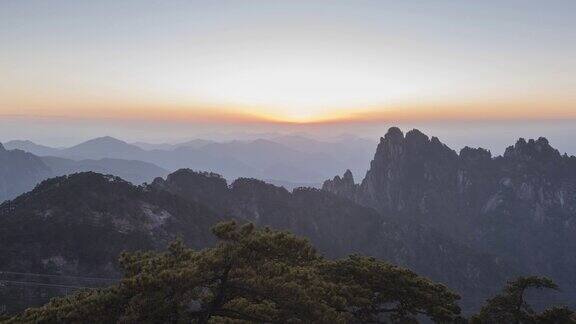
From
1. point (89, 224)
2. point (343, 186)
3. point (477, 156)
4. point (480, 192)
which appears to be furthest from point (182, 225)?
point (477, 156)

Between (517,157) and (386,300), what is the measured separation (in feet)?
665

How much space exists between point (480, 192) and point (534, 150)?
3208 centimetres

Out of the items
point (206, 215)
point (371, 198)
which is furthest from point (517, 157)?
point (206, 215)

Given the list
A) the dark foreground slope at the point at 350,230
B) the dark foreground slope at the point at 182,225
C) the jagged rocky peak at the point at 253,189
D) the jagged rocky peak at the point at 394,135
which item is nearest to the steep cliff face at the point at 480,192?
the jagged rocky peak at the point at 394,135

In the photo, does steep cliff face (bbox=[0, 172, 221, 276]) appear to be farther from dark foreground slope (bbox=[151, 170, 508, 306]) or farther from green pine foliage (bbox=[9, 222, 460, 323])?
A: green pine foliage (bbox=[9, 222, 460, 323])

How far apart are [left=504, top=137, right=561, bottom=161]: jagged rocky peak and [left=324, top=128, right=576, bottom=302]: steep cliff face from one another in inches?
15.9

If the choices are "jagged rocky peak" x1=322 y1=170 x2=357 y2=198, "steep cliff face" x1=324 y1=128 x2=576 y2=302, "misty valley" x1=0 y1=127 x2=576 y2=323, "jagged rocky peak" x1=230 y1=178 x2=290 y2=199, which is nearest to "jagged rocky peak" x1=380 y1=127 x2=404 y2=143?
"steep cliff face" x1=324 y1=128 x2=576 y2=302

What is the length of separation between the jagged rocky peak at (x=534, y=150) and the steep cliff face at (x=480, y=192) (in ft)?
1.33

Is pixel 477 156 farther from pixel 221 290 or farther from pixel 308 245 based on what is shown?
pixel 221 290

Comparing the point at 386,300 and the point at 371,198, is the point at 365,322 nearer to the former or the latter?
the point at 386,300

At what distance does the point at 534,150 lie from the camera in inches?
7510

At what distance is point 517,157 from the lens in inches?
7623

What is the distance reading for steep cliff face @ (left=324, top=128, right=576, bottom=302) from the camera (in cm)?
17362

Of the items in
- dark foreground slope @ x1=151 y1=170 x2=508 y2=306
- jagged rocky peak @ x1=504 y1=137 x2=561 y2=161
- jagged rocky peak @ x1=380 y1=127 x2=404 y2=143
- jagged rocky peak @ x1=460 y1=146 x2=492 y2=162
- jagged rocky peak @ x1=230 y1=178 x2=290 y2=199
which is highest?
jagged rocky peak @ x1=380 y1=127 x2=404 y2=143
